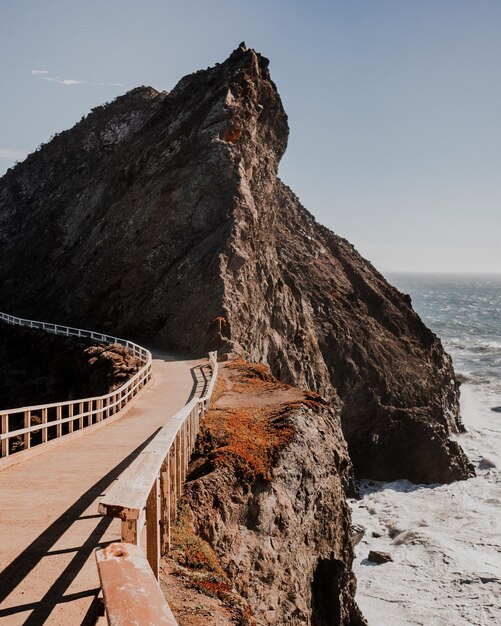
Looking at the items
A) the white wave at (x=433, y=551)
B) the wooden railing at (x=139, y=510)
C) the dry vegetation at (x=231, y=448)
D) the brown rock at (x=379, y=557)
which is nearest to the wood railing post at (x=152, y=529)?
the wooden railing at (x=139, y=510)

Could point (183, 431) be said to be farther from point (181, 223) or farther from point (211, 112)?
point (211, 112)

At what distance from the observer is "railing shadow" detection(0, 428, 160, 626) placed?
4629 mm

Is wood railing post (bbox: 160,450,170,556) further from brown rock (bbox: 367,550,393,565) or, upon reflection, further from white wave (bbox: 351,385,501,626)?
brown rock (bbox: 367,550,393,565)

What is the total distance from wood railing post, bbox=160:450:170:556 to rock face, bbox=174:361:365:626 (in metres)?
2.29

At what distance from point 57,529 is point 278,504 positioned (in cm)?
744

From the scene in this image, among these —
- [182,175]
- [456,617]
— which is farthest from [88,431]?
[182,175]

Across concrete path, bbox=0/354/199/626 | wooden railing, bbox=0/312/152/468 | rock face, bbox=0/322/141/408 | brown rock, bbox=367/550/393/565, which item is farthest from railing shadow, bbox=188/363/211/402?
brown rock, bbox=367/550/393/565

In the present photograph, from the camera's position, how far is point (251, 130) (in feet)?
154

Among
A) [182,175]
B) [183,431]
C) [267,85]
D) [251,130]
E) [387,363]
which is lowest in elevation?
[387,363]

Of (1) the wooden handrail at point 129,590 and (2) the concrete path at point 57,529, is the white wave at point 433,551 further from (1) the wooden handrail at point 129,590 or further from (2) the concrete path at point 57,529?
(1) the wooden handrail at point 129,590

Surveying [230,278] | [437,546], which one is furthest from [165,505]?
[230,278]

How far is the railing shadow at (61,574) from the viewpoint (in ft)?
15.2

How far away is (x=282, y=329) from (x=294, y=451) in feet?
90.4

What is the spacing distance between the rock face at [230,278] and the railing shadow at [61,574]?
995 inches
